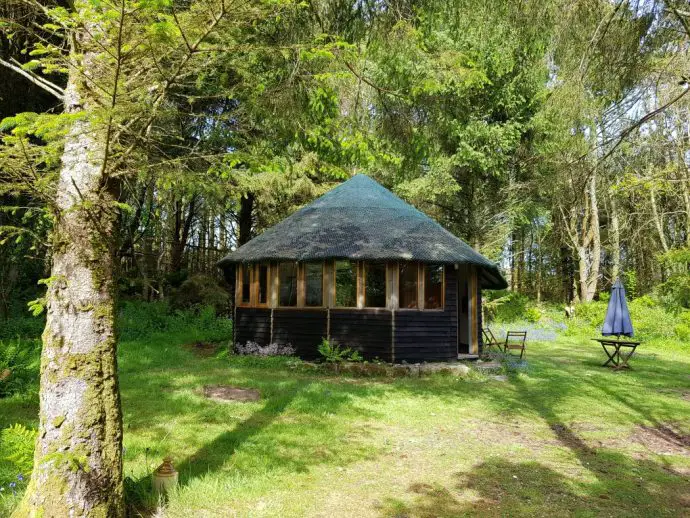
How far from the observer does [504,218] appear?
23.0m

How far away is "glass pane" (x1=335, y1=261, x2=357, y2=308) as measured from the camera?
12016mm

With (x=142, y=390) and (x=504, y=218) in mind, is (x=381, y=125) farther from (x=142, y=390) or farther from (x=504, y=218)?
(x=504, y=218)

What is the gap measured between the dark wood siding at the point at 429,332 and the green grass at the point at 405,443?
1.05m

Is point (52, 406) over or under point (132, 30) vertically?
under

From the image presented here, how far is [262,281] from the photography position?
1317 cm

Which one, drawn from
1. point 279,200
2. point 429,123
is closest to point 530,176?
point 279,200

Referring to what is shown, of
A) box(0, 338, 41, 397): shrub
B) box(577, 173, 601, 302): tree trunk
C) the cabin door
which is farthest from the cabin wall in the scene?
box(577, 173, 601, 302): tree trunk

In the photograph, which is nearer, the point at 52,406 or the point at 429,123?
the point at 52,406

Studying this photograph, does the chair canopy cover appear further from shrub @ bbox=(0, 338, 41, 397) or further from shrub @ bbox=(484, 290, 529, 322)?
shrub @ bbox=(0, 338, 41, 397)

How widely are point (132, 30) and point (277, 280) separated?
1025cm

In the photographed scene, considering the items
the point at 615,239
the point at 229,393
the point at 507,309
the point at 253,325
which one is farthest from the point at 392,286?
the point at 615,239

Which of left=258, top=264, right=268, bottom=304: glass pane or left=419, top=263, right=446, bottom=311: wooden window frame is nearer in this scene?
left=419, top=263, right=446, bottom=311: wooden window frame

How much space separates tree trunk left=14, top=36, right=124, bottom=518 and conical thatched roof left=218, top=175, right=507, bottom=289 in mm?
8252

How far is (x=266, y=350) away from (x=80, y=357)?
30.5 ft
